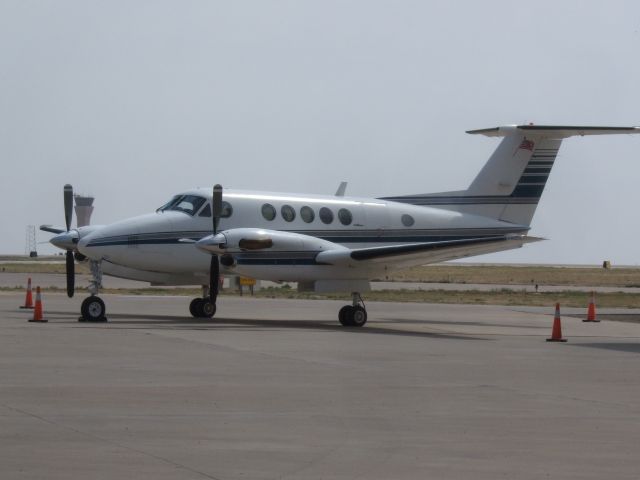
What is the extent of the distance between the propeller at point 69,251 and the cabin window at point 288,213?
5.25m

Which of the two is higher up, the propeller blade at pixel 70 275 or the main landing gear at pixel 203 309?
the propeller blade at pixel 70 275

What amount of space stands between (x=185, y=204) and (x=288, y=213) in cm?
247

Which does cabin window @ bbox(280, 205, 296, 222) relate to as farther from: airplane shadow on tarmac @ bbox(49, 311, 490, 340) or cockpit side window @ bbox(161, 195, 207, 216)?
airplane shadow on tarmac @ bbox(49, 311, 490, 340)

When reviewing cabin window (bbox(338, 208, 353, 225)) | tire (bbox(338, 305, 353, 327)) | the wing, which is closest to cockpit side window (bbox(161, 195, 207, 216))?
the wing

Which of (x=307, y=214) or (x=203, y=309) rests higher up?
(x=307, y=214)

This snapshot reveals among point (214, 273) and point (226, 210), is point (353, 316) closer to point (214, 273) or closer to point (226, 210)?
point (214, 273)

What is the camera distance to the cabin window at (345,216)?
1120 inches

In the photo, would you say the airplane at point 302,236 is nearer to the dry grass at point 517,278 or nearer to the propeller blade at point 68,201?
the propeller blade at point 68,201

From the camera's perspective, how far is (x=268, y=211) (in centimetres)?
2766

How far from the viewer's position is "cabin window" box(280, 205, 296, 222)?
91.0 ft

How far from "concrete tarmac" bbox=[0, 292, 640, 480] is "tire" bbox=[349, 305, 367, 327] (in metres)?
2.35

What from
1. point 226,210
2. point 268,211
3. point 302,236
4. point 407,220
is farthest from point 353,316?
point 226,210

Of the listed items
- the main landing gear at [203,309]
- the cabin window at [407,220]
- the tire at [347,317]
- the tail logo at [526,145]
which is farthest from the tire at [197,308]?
the tail logo at [526,145]

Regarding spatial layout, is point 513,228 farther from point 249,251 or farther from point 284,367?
point 284,367
